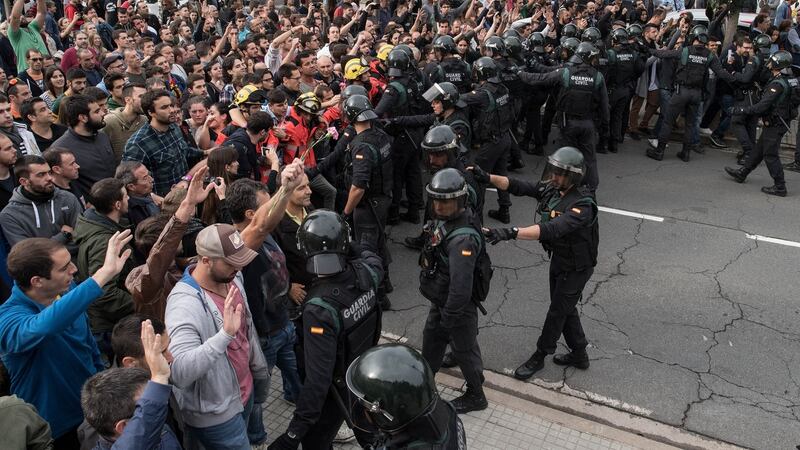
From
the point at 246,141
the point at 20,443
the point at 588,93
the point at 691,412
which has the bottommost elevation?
the point at 691,412

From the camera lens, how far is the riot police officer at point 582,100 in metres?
8.97

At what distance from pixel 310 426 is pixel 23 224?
2527mm

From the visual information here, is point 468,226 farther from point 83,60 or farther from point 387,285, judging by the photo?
point 83,60

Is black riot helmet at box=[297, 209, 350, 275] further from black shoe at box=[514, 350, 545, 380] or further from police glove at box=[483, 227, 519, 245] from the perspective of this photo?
black shoe at box=[514, 350, 545, 380]

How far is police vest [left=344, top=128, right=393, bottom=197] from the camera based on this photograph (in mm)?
6188

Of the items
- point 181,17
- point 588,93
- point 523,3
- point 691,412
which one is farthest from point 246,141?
point 523,3

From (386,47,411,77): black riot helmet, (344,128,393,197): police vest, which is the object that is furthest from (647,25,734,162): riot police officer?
(344,128,393,197): police vest

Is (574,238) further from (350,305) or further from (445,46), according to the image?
(445,46)

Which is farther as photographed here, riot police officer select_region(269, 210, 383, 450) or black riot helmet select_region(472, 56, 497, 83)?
black riot helmet select_region(472, 56, 497, 83)

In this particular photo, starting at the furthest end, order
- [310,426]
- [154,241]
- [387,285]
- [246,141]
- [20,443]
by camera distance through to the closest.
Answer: [387,285], [246,141], [154,241], [310,426], [20,443]

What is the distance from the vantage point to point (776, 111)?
9.08m

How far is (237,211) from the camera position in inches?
165

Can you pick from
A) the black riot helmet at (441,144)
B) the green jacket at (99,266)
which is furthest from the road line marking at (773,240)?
the green jacket at (99,266)

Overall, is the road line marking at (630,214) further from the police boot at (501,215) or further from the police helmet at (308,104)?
the police helmet at (308,104)
